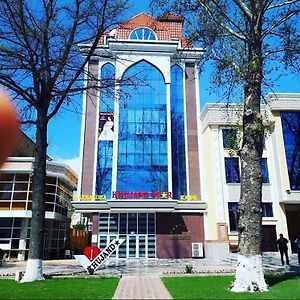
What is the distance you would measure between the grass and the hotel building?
564 inches

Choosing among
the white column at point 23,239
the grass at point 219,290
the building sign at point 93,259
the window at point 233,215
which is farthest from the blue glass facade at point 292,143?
the white column at point 23,239

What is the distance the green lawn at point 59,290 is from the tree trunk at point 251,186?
11.1ft

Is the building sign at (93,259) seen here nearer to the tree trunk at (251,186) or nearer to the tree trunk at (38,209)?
the tree trunk at (38,209)

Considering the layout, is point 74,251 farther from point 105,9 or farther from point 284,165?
point 105,9

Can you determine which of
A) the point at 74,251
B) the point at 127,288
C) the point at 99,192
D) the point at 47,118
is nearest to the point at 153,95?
the point at 99,192

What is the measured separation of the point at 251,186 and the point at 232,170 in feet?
61.6

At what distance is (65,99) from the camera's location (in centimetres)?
1341

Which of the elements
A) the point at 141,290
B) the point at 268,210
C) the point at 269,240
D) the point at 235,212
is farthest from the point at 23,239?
the point at 268,210

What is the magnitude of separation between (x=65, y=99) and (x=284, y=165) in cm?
1960

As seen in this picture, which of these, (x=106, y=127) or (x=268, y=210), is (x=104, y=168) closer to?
(x=106, y=127)

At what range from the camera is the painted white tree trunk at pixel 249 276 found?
837 centimetres

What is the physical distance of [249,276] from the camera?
8.52 metres

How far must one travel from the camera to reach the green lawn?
25.5ft

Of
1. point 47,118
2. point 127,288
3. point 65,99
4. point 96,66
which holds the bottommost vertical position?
point 127,288
